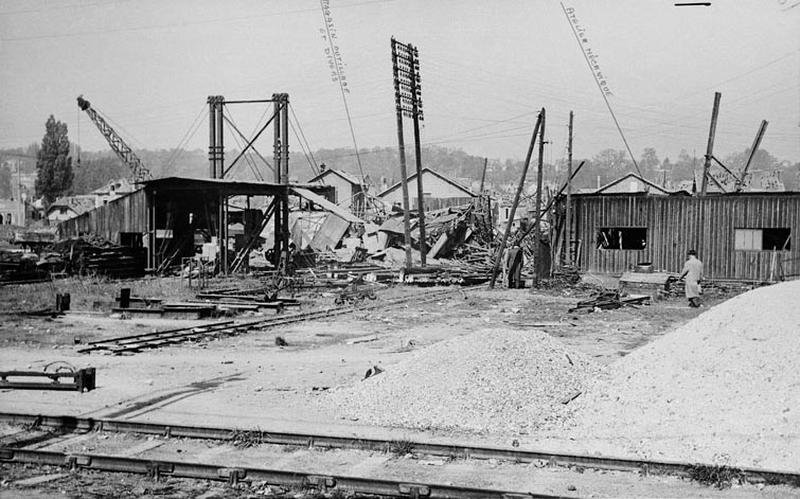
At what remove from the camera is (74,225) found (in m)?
42.1

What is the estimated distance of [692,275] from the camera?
24.0m

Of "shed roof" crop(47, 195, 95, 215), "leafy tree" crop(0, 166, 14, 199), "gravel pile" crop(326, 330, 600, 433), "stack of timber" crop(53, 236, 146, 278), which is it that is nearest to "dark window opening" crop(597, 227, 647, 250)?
"stack of timber" crop(53, 236, 146, 278)

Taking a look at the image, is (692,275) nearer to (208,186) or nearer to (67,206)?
(208,186)

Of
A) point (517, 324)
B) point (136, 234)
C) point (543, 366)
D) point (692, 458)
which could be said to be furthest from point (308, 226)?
point (692, 458)

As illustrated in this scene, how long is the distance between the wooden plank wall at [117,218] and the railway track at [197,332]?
1720 cm

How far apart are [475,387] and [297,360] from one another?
5.58 metres

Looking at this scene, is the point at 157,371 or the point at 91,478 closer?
the point at 91,478

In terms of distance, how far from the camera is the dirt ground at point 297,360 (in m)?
9.13

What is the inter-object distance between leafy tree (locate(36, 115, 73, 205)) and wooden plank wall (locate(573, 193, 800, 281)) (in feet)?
213

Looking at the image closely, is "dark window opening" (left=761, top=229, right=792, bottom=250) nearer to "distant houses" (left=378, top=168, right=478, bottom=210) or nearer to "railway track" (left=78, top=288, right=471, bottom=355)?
"railway track" (left=78, top=288, right=471, bottom=355)

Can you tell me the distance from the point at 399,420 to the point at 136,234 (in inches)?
1291

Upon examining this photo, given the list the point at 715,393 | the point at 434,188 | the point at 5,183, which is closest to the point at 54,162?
the point at 434,188

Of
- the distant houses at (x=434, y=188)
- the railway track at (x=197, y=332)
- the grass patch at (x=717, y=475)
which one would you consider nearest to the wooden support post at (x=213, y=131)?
the railway track at (x=197, y=332)

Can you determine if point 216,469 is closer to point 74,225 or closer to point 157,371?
point 157,371
